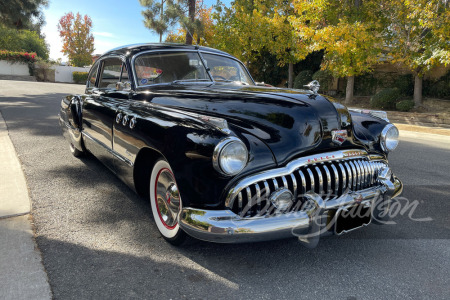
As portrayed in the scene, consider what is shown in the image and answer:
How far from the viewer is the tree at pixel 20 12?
18.4 meters

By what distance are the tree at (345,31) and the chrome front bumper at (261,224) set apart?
11253 millimetres

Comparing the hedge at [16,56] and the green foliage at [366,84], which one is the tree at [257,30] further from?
the hedge at [16,56]

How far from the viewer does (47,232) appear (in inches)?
106

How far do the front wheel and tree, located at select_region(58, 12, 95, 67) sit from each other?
5797 cm

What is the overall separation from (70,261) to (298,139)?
1.83m

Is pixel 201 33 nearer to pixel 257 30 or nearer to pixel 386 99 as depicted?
pixel 257 30

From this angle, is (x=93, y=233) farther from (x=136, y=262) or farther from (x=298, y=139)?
(x=298, y=139)

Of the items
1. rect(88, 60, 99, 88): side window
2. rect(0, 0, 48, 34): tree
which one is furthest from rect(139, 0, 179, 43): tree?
A: rect(88, 60, 99, 88): side window

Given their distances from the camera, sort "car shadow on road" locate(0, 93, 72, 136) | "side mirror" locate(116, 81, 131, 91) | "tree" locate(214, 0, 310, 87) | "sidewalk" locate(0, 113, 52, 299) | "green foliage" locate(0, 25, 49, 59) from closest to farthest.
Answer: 1. "sidewalk" locate(0, 113, 52, 299)
2. "side mirror" locate(116, 81, 131, 91)
3. "car shadow on road" locate(0, 93, 72, 136)
4. "tree" locate(214, 0, 310, 87)
5. "green foliage" locate(0, 25, 49, 59)

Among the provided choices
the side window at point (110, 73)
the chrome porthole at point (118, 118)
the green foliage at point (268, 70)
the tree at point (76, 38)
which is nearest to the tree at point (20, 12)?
the green foliage at point (268, 70)

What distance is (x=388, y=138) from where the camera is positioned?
3.05 metres

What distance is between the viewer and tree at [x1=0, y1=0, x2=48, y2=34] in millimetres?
18359

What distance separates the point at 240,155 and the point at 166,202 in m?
0.84

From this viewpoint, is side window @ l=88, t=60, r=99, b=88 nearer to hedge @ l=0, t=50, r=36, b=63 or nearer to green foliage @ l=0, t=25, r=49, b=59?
hedge @ l=0, t=50, r=36, b=63
